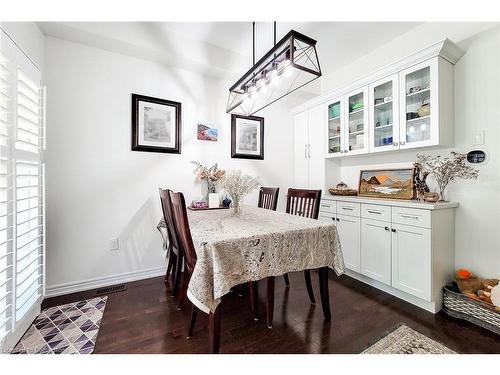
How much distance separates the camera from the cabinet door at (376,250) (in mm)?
2166

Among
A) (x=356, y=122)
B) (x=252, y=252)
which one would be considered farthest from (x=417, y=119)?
(x=252, y=252)

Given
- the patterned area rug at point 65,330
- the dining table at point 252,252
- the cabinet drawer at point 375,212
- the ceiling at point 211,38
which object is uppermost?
the ceiling at point 211,38

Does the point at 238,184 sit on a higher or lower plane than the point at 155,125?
lower

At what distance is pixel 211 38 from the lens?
257 centimetres

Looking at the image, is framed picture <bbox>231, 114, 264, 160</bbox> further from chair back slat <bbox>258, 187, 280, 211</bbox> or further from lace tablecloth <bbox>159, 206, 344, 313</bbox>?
lace tablecloth <bbox>159, 206, 344, 313</bbox>

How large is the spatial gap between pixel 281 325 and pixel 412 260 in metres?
1.32

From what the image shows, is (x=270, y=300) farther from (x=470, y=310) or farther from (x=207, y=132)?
(x=207, y=132)

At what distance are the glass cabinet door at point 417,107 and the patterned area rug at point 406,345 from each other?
63.3 inches

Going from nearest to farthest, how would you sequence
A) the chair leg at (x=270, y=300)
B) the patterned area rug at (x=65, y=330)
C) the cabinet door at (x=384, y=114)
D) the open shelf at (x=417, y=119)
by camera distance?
the patterned area rug at (x=65, y=330) < the chair leg at (x=270, y=300) < the open shelf at (x=417, y=119) < the cabinet door at (x=384, y=114)

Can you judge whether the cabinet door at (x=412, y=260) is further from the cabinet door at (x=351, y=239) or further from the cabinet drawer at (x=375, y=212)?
the cabinet door at (x=351, y=239)

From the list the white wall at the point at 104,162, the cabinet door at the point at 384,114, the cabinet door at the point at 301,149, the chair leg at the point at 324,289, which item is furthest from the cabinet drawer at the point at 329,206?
the white wall at the point at 104,162

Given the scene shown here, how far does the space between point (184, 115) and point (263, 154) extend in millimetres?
1241

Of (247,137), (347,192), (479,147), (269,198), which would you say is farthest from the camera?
(247,137)
